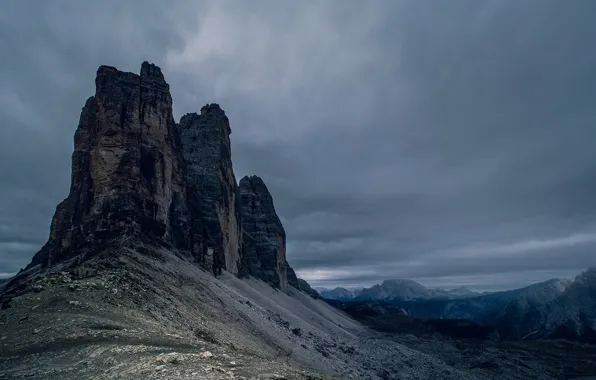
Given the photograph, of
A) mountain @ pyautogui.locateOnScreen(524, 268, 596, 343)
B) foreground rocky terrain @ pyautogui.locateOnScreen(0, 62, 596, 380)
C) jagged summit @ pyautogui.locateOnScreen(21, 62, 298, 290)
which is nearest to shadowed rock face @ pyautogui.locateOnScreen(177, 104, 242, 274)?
jagged summit @ pyautogui.locateOnScreen(21, 62, 298, 290)

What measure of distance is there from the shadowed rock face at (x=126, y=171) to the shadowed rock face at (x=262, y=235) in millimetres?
Result: 51110

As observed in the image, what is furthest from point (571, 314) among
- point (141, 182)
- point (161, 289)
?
point (161, 289)

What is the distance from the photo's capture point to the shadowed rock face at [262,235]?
11714 centimetres

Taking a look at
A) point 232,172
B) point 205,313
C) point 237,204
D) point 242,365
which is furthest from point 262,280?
point 242,365

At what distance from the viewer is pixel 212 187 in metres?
85.2

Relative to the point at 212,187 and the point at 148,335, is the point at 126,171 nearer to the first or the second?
the point at 212,187

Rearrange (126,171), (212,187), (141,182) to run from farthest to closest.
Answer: (212,187), (141,182), (126,171)

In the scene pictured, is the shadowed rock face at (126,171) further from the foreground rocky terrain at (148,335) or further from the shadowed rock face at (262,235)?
the shadowed rock face at (262,235)

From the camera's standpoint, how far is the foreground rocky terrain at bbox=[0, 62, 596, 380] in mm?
17594

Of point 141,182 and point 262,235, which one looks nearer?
point 141,182

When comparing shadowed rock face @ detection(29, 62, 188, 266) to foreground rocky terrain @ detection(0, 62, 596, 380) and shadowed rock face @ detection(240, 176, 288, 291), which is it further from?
shadowed rock face @ detection(240, 176, 288, 291)

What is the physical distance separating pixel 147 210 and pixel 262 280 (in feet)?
196

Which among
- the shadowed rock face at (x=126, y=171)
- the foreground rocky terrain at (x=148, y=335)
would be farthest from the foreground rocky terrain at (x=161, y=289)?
the shadowed rock face at (x=126, y=171)

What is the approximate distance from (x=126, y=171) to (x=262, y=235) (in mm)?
76205
